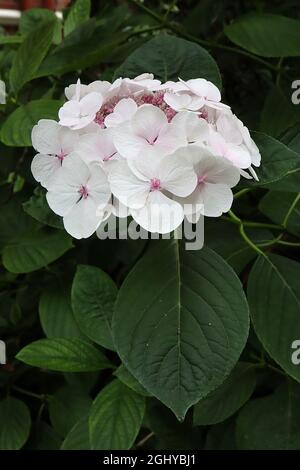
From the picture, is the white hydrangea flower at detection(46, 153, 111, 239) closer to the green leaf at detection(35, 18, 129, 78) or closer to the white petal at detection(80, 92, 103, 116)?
the white petal at detection(80, 92, 103, 116)

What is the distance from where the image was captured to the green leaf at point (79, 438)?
0.79 metres

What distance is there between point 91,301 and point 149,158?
0.29 m

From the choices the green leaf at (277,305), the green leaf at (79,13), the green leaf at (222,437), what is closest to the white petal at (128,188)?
the green leaf at (277,305)

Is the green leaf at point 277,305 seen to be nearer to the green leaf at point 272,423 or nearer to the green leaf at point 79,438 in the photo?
the green leaf at point 272,423

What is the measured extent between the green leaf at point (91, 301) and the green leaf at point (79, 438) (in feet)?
0.43

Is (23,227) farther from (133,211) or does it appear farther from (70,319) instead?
(133,211)

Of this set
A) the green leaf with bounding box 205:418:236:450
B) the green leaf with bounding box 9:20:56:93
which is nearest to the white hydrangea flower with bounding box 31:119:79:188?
the green leaf with bounding box 9:20:56:93

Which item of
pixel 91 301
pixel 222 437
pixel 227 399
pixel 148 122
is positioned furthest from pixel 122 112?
pixel 222 437

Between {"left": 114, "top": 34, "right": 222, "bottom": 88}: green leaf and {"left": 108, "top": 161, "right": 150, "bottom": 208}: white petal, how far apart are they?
0.23m

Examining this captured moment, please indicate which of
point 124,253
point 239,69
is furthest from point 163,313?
point 239,69

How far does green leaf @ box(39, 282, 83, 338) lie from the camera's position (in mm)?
847

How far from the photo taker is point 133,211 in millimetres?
542

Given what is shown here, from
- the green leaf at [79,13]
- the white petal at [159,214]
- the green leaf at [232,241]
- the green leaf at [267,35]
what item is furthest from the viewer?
the green leaf at [79,13]

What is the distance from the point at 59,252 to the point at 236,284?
0.28 meters
